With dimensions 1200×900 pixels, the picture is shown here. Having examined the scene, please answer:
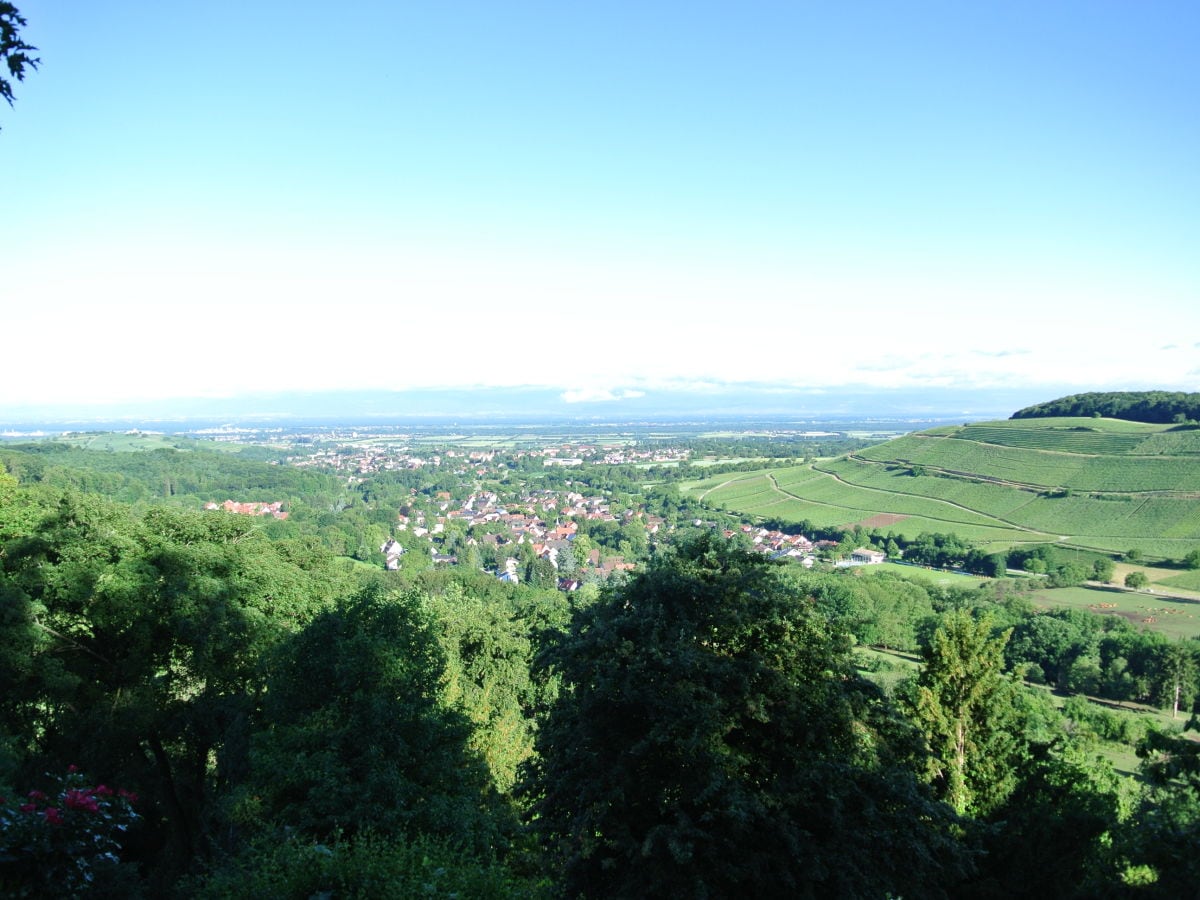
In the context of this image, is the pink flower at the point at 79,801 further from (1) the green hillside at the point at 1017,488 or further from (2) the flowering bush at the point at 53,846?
(1) the green hillside at the point at 1017,488

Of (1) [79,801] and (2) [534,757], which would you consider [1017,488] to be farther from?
(1) [79,801]

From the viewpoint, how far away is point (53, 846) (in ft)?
18.1

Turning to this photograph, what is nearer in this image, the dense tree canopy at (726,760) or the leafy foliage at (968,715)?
the dense tree canopy at (726,760)

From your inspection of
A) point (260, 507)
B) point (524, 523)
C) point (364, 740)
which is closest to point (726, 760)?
point (364, 740)

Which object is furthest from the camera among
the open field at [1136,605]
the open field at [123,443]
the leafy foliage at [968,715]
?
the open field at [123,443]

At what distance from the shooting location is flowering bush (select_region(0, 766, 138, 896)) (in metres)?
5.36

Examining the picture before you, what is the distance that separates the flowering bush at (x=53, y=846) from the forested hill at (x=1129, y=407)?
354 ft

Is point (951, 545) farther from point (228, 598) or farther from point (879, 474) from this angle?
point (228, 598)

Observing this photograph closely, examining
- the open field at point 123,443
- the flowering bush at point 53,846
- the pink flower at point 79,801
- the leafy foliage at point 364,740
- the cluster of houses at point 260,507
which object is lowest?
the cluster of houses at point 260,507

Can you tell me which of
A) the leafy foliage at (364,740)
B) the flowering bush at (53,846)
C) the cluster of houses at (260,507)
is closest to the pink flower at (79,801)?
the flowering bush at (53,846)

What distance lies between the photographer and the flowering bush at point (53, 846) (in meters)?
5.36

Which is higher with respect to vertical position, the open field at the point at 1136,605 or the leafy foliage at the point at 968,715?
the leafy foliage at the point at 968,715

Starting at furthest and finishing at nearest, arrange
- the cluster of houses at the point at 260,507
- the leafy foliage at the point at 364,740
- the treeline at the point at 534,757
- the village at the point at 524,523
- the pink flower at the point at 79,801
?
the cluster of houses at the point at 260,507, the village at the point at 524,523, the leafy foliage at the point at 364,740, the treeline at the point at 534,757, the pink flower at the point at 79,801

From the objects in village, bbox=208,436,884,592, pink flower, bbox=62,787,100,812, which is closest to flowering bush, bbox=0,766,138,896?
pink flower, bbox=62,787,100,812
